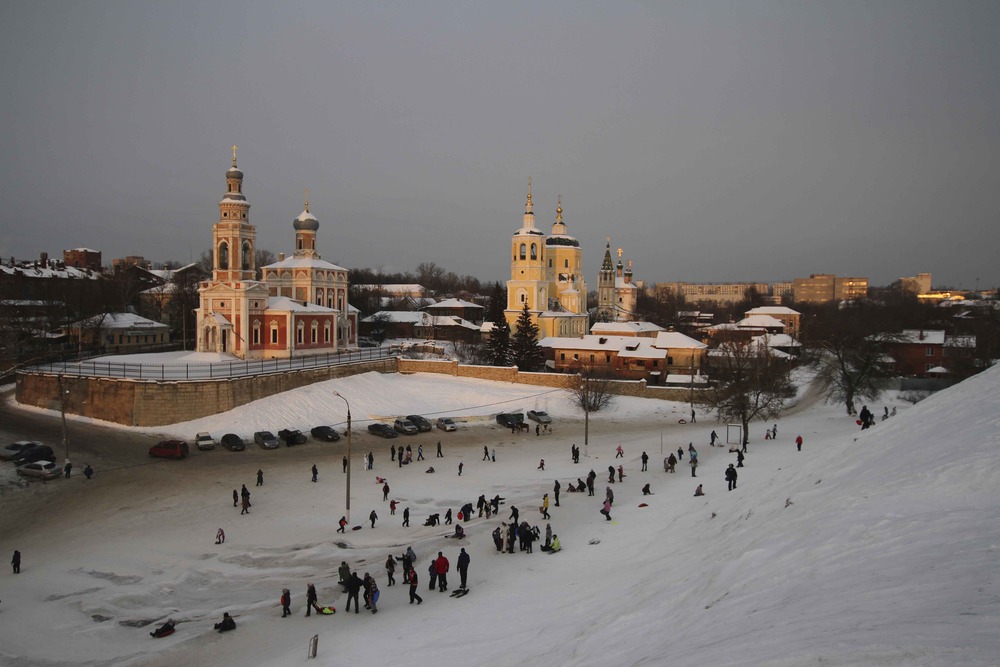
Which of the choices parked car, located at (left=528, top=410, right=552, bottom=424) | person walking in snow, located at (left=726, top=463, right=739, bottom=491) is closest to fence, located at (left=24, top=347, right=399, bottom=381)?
parked car, located at (left=528, top=410, right=552, bottom=424)

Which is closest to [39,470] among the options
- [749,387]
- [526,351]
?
[749,387]

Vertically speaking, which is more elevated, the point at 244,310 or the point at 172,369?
the point at 244,310

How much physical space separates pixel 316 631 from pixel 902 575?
10648 millimetres

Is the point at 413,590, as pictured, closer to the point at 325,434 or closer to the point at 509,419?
the point at 325,434

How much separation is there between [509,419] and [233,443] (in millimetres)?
14854

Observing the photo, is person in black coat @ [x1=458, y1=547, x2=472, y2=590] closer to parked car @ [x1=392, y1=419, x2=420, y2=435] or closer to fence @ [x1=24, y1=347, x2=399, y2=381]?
parked car @ [x1=392, y1=419, x2=420, y2=435]

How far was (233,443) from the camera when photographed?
30875mm

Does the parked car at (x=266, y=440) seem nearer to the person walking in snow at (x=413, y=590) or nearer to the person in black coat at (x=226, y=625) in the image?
the person in black coat at (x=226, y=625)

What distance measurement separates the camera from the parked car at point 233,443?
101 feet

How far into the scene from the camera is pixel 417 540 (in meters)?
19.5

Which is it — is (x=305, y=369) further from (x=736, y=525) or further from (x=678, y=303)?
(x=678, y=303)

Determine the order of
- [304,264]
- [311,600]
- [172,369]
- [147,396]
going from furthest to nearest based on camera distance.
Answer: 1. [304,264]
2. [172,369]
3. [147,396]
4. [311,600]

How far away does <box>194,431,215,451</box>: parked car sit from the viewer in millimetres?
30781

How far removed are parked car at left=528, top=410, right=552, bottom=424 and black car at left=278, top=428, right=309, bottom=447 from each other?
13.0 m
